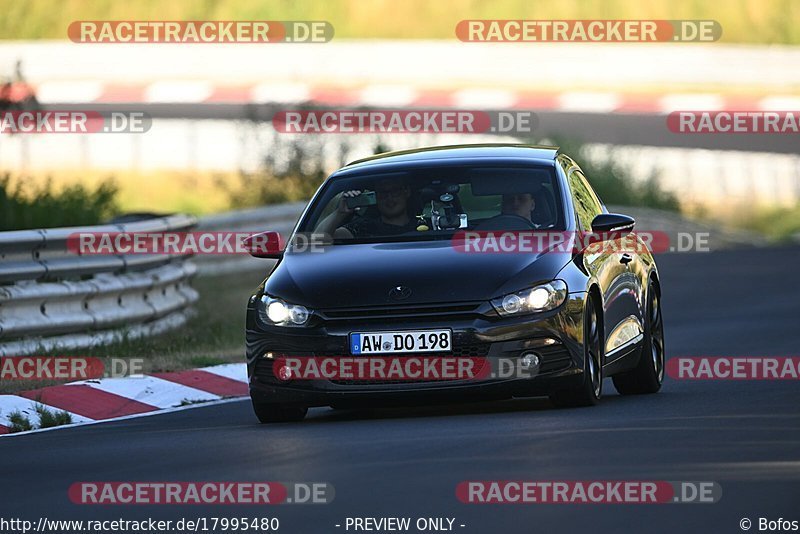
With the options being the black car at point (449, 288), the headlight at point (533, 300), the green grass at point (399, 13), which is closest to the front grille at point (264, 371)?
the black car at point (449, 288)

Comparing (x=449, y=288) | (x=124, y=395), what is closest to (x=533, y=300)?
(x=449, y=288)

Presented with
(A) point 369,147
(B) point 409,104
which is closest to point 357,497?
(A) point 369,147

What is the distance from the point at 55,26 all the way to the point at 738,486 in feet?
125

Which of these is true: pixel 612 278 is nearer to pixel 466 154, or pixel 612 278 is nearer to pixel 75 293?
pixel 466 154

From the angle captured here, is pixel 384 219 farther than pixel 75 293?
No

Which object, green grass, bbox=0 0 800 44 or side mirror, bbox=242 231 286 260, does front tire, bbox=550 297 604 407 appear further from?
green grass, bbox=0 0 800 44

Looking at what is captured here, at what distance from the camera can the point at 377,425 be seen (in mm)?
11086

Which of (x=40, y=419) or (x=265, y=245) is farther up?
(x=265, y=245)

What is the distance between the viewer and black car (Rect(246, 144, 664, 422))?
36.3 ft

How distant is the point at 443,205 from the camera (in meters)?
12.2

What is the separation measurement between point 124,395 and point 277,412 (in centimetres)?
183

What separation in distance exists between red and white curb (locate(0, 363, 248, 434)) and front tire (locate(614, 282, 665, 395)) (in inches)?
104

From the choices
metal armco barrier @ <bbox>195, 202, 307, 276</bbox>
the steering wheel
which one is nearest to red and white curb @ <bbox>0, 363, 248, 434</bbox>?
the steering wheel

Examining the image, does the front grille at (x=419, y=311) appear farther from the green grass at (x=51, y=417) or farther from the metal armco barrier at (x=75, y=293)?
the metal armco barrier at (x=75, y=293)
